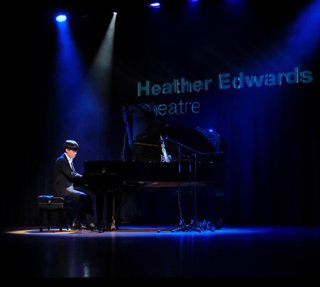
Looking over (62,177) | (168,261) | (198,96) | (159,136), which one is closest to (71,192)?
(62,177)

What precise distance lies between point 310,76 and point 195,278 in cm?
591

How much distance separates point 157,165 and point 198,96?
2315mm

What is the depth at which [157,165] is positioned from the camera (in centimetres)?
646

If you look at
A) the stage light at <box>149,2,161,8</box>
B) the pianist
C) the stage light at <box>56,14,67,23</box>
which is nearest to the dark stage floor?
the pianist

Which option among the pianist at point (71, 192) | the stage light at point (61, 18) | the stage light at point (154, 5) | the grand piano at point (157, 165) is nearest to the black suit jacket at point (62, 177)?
the pianist at point (71, 192)

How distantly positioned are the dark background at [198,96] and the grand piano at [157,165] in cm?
43

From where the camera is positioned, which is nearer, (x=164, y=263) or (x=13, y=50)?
(x=164, y=263)

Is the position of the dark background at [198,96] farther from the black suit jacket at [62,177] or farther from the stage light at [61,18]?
the black suit jacket at [62,177]

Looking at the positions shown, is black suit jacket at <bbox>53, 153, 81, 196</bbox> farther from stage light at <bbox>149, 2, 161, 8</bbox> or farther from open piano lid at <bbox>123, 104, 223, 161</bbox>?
stage light at <bbox>149, 2, 161, 8</bbox>

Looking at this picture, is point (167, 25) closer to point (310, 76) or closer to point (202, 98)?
point (202, 98)

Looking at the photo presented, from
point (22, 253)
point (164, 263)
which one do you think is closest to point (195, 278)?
point (164, 263)

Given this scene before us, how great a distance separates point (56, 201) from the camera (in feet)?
22.7

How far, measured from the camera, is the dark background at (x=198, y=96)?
7.66m

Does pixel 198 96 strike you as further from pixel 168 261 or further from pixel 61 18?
pixel 168 261
